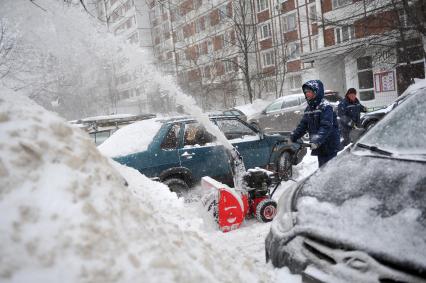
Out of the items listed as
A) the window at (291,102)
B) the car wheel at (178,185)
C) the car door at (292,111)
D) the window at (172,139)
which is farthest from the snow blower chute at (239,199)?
the window at (291,102)

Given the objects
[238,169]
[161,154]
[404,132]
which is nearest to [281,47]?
[161,154]

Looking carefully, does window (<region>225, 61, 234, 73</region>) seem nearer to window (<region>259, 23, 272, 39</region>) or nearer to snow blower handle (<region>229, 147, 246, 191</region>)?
window (<region>259, 23, 272, 39</region>)

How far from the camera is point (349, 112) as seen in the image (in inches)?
346

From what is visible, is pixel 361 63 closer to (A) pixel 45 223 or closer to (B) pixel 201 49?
(B) pixel 201 49

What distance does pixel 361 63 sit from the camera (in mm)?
21703

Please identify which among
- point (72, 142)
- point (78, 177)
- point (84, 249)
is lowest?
point (84, 249)

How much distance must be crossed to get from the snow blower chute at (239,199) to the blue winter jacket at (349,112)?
15.7 ft

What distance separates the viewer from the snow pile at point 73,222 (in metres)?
0.97

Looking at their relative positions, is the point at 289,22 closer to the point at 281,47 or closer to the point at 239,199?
the point at 281,47

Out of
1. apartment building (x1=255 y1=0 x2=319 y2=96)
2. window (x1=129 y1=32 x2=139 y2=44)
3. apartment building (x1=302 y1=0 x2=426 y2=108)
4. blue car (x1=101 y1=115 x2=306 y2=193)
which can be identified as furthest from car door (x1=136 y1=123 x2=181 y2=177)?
window (x1=129 y1=32 x2=139 y2=44)

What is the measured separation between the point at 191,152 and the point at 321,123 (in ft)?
7.69

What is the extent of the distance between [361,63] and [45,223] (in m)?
23.6

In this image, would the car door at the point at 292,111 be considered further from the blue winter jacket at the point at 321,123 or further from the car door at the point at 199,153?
the blue winter jacket at the point at 321,123

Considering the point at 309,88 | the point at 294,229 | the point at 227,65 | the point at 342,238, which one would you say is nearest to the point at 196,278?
the point at 342,238
